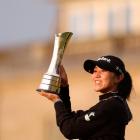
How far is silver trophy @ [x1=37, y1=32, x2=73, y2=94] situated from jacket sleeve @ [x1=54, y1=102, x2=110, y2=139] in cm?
12

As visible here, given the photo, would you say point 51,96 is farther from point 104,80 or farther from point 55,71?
point 104,80

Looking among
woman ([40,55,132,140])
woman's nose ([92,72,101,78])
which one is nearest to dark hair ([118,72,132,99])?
woman ([40,55,132,140])

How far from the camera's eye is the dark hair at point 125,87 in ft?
16.6

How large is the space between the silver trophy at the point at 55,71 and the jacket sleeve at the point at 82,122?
0.41ft

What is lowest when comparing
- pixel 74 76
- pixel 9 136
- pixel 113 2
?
pixel 9 136

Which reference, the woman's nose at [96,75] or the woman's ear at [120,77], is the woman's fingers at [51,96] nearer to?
the woman's nose at [96,75]

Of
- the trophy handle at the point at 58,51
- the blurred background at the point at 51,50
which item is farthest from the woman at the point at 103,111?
the blurred background at the point at 51,50

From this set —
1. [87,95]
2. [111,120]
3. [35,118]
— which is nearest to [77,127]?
[111,120]

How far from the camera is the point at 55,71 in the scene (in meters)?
5.05

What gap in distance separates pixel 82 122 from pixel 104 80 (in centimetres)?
25

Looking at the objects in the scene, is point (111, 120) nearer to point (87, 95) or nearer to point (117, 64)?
point (117, 64)

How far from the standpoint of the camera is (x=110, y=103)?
494 centimetres

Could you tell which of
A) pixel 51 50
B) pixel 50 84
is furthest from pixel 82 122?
pixel 51 50

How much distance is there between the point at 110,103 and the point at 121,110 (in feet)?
0.23
